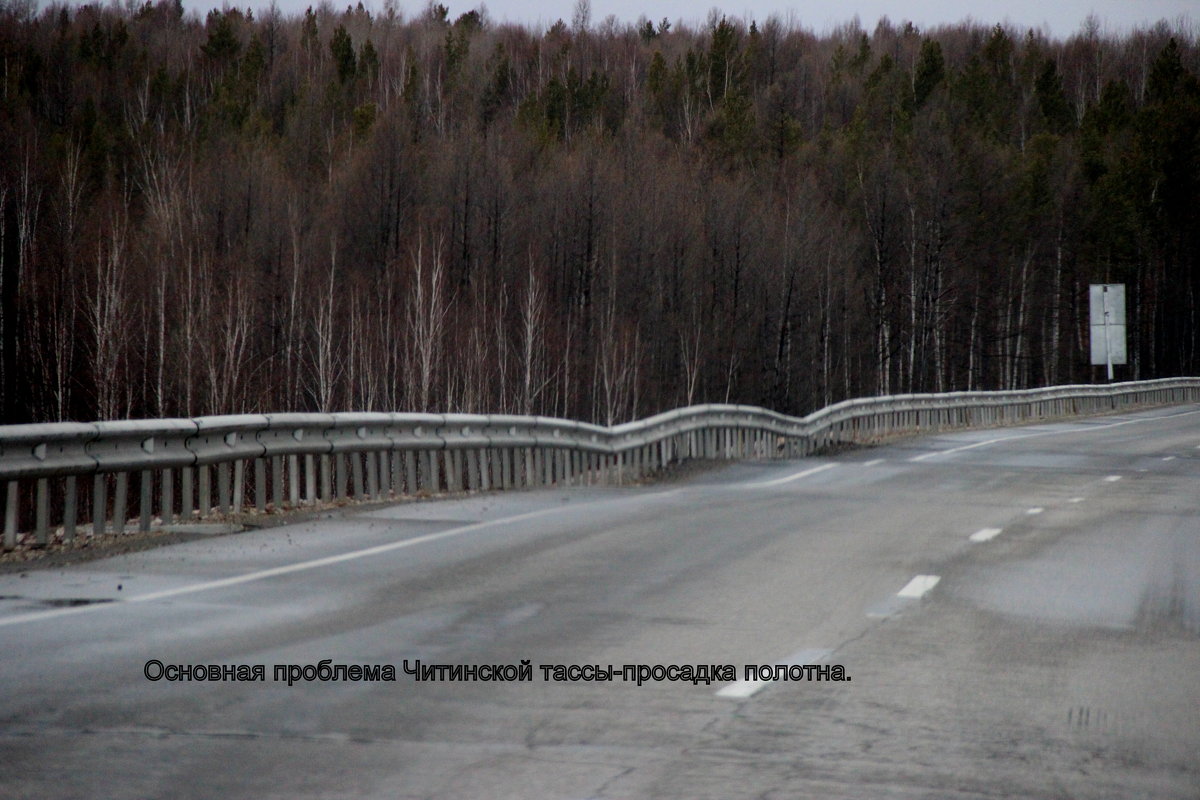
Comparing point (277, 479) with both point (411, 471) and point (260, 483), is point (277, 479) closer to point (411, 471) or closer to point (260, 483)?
point (260, 483)

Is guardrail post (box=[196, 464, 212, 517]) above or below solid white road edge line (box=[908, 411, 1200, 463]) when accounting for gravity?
above

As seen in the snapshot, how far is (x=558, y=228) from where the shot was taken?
94.9 meters

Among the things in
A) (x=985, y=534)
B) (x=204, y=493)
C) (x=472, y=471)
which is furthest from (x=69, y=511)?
(x=985, y=534)

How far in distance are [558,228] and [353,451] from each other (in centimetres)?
7734

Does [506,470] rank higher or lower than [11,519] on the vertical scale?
lower

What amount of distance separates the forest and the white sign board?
63.6 ft

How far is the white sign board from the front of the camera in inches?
2515

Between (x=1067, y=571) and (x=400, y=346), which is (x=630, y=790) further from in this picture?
(x=400, y=346)

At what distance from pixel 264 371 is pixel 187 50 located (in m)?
70.0

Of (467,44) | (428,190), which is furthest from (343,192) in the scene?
(467,44)

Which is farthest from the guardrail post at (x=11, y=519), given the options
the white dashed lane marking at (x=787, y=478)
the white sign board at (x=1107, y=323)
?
the white sign board at (x=1107, y=323)

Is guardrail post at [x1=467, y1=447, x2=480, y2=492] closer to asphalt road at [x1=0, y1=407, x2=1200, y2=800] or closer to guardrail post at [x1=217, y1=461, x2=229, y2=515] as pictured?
asphalt road at [x1=0, y1=407, x2=1200, y2=800]

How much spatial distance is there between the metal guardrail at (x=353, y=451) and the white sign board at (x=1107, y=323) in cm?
2642

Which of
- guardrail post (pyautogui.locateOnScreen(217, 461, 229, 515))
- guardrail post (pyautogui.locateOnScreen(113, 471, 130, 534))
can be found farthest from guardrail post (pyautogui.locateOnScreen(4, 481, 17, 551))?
guardrail post (pyautogui.locateOnScreen(217, 461, 229, 515))
